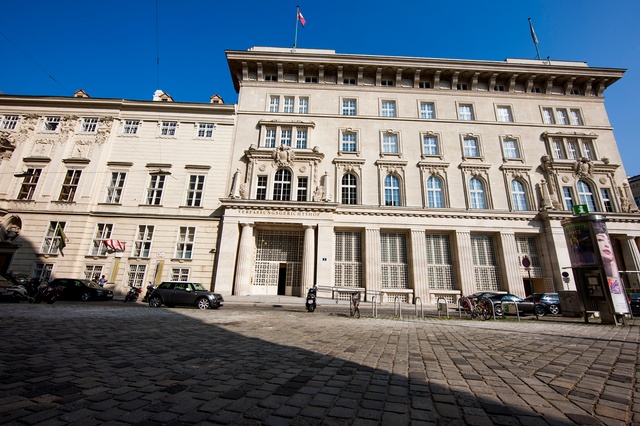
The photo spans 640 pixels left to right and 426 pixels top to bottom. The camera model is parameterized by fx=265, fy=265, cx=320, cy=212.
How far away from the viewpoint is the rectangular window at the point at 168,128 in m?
26.6

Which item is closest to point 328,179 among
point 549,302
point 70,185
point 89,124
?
point 549,302

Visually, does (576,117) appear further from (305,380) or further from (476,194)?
(305,380)

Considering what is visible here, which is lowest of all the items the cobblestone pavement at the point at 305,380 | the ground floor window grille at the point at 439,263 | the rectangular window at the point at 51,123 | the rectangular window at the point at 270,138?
the cobblestone pavement at the point at 305,380

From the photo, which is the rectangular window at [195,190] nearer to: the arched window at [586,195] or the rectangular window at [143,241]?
the rectangular window at [143,241]

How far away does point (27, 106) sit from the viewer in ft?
88.4

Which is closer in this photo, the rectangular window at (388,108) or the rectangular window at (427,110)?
the rectangular window at (388,108)

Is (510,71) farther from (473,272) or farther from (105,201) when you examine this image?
(105,201)

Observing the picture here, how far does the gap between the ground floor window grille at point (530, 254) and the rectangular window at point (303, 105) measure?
23.8m

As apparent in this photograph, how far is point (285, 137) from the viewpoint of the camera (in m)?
26.3

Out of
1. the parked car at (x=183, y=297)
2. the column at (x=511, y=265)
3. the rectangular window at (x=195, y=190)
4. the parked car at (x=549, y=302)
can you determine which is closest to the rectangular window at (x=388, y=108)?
the column at (x=511, y=265)

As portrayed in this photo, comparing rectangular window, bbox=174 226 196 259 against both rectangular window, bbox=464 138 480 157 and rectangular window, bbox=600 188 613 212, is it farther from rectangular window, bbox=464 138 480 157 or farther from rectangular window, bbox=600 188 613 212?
rectangular window, bbox=600 188 613 212

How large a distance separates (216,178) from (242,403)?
24266mm

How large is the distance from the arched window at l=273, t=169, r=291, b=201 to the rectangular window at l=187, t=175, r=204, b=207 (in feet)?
22.4

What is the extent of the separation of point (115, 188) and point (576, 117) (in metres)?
47.9
